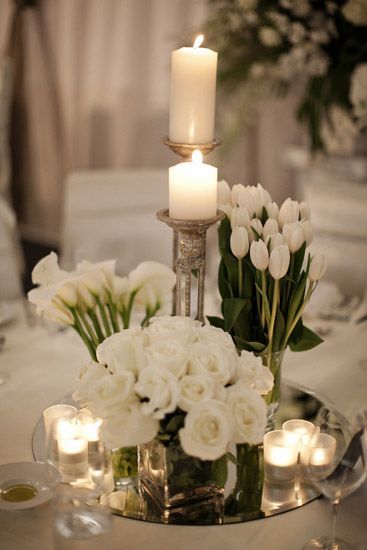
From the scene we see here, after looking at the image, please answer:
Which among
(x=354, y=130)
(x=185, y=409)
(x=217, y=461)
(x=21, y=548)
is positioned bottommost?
(x=21, y=548)

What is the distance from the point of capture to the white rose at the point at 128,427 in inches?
39.4

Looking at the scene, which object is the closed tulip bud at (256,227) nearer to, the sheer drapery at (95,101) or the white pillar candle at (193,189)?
the white pillar candle at (193,189)

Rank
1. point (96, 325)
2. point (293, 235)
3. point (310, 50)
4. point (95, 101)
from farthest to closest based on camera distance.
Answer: point (95, 101), point (310, 50), point (96, 325), point (293, 235)

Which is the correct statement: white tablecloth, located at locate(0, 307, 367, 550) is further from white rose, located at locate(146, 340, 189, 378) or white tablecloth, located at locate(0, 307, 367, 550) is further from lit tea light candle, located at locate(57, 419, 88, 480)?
white rose, located at locate(146, 340, 189, 378)

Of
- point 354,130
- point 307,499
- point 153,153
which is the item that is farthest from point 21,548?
point 153,153

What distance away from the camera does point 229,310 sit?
127 cm

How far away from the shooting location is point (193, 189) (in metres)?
1.19

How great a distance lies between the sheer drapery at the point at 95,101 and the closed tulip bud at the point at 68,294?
→ 6.37 ft

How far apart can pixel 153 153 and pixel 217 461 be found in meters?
2.89


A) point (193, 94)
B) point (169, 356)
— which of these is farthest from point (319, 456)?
point (193, 94)

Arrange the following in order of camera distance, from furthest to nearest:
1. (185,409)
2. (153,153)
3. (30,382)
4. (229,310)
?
(153,153) → (30,382) → (229,310) → (185,409)

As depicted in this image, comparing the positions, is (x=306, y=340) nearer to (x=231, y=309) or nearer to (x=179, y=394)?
(x=231, y=309)

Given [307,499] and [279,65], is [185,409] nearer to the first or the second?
[307,499]

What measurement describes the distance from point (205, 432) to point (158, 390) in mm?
79
